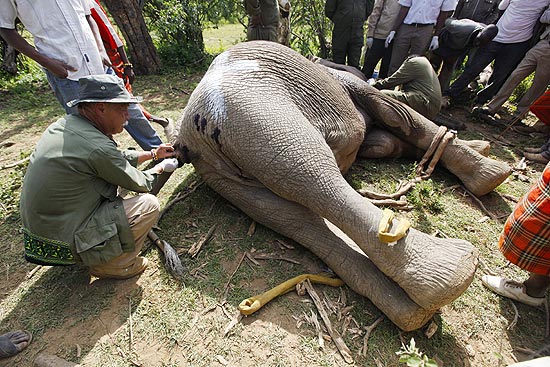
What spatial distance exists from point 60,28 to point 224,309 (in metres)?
2.47

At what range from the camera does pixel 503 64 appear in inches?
198

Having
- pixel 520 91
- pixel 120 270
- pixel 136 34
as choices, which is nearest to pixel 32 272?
pixel 120 270

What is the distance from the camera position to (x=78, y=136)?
75.4 inches

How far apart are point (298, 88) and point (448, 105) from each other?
396cm

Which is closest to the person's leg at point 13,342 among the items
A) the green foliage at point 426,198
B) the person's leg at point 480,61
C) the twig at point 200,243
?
the twig at point 200,243

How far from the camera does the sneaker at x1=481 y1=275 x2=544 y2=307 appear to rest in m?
2.20

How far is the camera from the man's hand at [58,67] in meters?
2.44

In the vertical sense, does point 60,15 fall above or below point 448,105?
above

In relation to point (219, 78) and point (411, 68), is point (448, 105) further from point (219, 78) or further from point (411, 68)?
point (219, 78)

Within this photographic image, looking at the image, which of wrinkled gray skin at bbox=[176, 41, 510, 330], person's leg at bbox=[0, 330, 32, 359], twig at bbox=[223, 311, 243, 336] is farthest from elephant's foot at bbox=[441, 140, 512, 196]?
person's leg at bbox=[0, 330, 32, 359]

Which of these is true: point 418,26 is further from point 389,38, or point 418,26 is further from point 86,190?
point 86,190

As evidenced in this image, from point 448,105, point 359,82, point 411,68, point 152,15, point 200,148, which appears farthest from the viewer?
point 152,15

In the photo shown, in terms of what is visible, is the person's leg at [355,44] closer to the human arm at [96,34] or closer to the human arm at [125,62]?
the human arm at [125,62]

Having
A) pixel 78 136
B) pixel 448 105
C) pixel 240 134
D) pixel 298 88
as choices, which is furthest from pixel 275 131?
pixel 448 105
